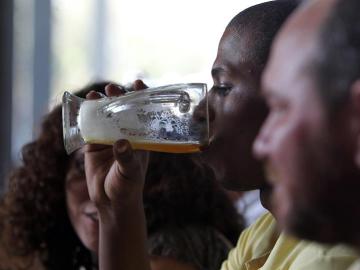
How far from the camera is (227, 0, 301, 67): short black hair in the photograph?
0.99 m

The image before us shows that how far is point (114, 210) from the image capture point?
4.05ft

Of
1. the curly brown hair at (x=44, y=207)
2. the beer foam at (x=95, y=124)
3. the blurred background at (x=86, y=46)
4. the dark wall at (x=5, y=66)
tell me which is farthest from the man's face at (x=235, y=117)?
the dark wall at (x=5, y=66)

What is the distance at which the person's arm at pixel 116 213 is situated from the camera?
47.7 inches

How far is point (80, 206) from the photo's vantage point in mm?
1544

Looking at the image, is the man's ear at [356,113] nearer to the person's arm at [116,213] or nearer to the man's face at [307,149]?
the man's face at [307,149]

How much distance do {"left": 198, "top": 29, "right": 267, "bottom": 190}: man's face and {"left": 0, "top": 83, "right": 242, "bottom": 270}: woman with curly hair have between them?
1.56 ft

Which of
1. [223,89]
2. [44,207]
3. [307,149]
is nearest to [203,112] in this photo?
[223,89]

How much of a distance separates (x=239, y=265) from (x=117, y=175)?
0.23 metres

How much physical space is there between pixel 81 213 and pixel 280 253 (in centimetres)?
62

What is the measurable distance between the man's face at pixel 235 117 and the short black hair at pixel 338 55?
1.40 feet

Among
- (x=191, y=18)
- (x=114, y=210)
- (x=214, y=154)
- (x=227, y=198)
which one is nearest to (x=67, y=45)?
(x=191, y=18)

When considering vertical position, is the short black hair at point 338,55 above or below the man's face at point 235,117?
above

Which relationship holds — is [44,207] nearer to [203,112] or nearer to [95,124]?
[95,124]

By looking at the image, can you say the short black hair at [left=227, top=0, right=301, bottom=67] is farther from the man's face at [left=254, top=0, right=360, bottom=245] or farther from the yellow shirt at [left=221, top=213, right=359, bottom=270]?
the man's face at [left=254, top=0, right=360, bottom=245]
